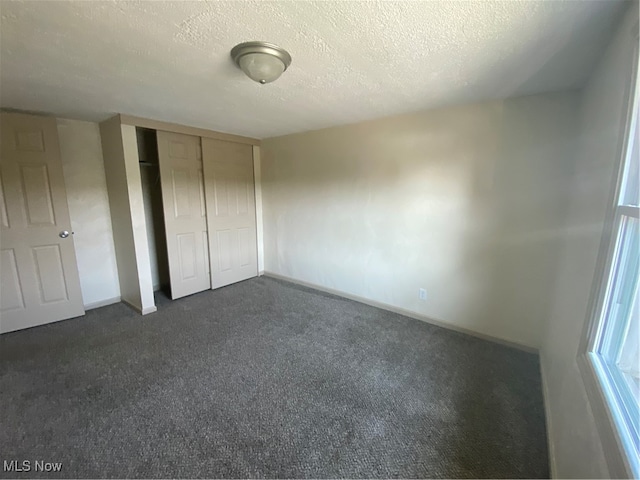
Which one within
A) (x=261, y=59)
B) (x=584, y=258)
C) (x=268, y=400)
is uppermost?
(x=261, y=59)

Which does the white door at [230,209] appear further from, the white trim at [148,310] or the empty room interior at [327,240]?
the white trim at [148,310]

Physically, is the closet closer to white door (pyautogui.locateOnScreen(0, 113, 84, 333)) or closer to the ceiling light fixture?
white door (pyautogui.locateOnScreen(0, 113, 84, 333))

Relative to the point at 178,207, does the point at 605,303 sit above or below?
below

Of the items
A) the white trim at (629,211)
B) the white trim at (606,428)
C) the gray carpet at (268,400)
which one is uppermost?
the white trim at (629,211)

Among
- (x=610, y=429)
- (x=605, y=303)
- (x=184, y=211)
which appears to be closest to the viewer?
(x=610, y=429)

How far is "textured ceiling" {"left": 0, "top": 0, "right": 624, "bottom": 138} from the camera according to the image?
1.13 metres

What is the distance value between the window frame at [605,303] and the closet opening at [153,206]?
3764 mm

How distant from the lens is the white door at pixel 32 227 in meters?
2.47

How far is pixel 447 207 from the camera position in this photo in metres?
2.60

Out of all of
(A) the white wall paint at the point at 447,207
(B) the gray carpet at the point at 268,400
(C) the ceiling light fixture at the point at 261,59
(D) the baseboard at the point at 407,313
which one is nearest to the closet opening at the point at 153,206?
(B) the gray carpet at the point at 268,400

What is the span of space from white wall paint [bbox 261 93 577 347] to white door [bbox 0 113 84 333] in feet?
8.20

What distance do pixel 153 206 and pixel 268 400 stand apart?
117 inches

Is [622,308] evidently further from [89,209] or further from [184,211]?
[89,209]

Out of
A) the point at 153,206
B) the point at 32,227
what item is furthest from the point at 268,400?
the point at 153,206
